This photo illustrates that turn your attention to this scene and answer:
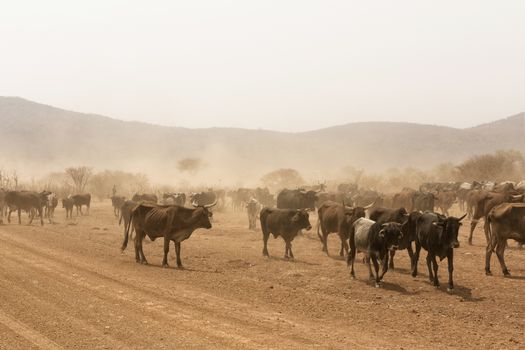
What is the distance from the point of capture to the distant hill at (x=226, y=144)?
445ft

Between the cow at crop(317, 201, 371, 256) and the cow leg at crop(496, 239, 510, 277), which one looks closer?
the cow leg at crop(496, 239, 510, 277)

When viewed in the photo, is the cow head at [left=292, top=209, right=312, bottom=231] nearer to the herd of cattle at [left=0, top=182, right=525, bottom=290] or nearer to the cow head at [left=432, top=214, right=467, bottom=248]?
the herd of cattle at [left=0, top=182, right=525, bottom=290]

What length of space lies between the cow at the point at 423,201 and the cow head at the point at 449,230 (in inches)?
671

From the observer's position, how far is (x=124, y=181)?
79.9 metres

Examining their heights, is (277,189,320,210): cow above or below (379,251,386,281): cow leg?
above

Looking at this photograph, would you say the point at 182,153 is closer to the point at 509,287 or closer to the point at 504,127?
the point at 504,127

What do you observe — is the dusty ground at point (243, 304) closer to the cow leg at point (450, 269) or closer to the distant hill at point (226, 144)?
the cow leg at point (450, 269)

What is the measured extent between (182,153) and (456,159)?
248 feet

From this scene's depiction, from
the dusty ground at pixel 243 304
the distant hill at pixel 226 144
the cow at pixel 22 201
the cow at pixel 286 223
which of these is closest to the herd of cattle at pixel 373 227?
the cow at pixel 286 223

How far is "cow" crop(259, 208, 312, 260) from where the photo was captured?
18828 millimetres

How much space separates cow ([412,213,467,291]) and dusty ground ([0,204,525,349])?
60 centimetres

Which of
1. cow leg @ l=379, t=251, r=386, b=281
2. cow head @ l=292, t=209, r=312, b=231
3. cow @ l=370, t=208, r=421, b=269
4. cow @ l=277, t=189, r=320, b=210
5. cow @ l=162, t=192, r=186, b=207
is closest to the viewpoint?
cow leg @ l=379, t=251, r=386, b=281

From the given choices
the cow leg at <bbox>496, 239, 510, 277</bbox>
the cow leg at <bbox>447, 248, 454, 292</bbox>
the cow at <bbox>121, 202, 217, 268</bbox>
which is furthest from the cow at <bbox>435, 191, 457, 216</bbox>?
the cow leg at <bbox>447, 248, 454, 292</bbox>

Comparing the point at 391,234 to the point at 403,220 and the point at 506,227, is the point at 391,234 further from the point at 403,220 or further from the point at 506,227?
the point at 506,227
